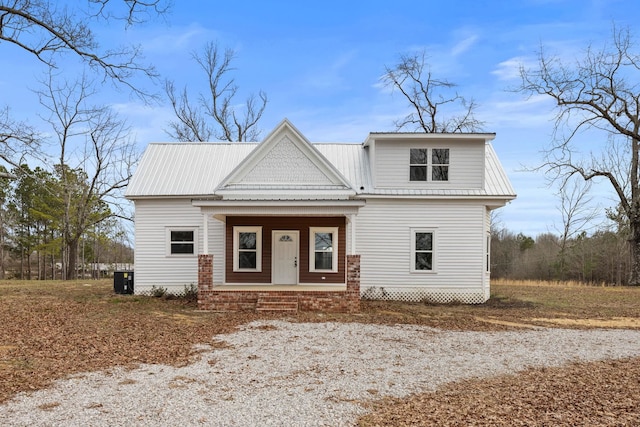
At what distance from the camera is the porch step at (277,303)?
15.0 metres

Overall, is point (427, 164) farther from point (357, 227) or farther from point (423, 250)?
point (357, 227)

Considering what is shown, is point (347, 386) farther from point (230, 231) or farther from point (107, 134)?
point (107, 134)

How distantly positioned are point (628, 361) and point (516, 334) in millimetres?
3025

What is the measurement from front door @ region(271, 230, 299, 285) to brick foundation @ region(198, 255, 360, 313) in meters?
2.72

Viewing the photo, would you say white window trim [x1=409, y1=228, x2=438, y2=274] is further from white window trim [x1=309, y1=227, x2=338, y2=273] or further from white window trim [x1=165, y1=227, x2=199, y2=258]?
white window trim [x1=165, y1=227, x2=199, y2=258]

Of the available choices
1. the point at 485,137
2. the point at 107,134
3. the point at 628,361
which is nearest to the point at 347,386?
the point at 628,361

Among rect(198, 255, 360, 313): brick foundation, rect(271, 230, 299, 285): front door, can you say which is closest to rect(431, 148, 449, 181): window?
rect(198, 255, 360, 313): brick foundation

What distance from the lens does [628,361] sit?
9.58 m

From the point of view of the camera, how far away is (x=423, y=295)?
1806 centimetres

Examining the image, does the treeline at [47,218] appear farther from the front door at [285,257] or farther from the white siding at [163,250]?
the front door at [285,257]

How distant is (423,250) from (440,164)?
3206 mm

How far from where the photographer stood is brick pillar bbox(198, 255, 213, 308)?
15.4 metres

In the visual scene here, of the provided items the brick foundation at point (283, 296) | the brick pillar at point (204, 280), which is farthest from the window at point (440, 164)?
the brick pillar at point (204, 280)

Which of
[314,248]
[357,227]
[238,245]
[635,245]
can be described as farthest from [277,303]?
[635,245]
